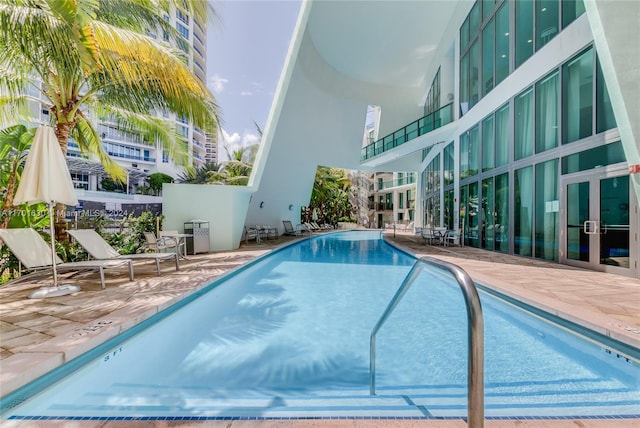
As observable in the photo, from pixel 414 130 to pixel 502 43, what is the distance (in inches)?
247

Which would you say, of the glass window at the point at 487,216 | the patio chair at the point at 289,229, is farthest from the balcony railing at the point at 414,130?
Answer: the patio chair at the point at 289,229

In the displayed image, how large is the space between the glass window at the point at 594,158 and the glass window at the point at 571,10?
11.0 ft

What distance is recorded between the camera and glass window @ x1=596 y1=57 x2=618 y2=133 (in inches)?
269

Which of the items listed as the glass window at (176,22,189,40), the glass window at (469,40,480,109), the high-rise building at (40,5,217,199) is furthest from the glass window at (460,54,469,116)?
the glass window at (176,22,189,40)

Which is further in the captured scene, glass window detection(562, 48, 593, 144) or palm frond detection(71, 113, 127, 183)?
palm frond detection(71, 113, 127, 183)

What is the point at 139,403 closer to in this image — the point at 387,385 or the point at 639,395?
the point at 387,385

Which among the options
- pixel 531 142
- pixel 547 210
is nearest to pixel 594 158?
pixel 547 210

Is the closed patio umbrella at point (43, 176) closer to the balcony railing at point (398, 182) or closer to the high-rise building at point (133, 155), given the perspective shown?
the balcony railing at point (398, 182)

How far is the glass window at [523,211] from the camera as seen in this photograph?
9273 mm

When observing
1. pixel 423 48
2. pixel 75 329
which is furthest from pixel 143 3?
pixel 423 48

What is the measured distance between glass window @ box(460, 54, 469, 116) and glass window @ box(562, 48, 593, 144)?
19.3ft

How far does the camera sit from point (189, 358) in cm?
366

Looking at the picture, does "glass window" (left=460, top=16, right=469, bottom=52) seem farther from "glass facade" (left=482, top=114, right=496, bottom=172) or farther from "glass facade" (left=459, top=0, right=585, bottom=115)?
"glass facade" (left=482, top=114, right=496, bottom=172)

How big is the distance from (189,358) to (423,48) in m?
20.4
